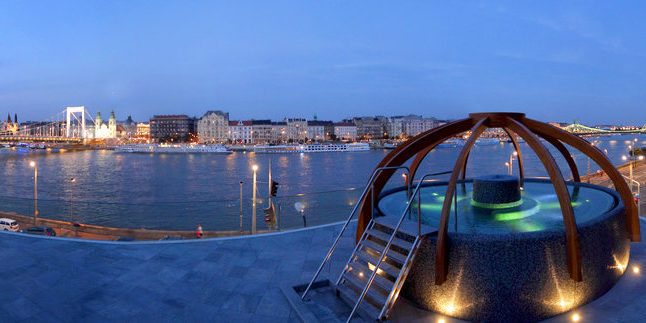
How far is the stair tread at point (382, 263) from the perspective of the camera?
187 inches

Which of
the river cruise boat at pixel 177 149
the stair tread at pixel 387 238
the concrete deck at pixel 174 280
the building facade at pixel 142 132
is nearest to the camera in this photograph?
the concrete deck at pixel 174 280

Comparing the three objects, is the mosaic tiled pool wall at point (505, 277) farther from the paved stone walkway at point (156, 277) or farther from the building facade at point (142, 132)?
the building facade at point (142, 132)

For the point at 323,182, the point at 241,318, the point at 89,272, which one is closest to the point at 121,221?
the point at 89,272

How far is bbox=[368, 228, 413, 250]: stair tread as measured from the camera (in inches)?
193

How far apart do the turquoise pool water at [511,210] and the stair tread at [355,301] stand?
1.55m

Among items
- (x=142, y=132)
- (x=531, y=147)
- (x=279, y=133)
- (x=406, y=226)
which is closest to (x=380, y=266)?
(x=406, y=226)

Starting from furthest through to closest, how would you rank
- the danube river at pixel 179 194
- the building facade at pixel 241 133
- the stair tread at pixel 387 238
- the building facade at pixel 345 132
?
the building facade at pixel 345 132, the building facade at pixel 241 133, the danube river at pixel 179 194, the stair tread at pixel 387 238

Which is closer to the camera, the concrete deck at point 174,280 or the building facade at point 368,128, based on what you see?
the concrete deck at point 174,280

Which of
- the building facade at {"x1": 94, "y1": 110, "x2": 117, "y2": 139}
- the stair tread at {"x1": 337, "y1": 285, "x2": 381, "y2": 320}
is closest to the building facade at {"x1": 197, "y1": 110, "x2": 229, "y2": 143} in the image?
the building facade at {"x1": 94, "y1": 110, "x2": 117, "y2": 139}

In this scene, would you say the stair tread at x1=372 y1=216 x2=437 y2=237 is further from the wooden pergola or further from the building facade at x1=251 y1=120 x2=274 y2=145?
the building facade at x1=251 y1=120 x2=274 y2=145

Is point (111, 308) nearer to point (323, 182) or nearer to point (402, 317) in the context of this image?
point (402, 317)

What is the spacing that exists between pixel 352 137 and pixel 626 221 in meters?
140

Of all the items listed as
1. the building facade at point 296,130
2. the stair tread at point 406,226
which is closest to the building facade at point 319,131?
the building facade at point 296,130

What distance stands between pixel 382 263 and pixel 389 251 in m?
0.18
